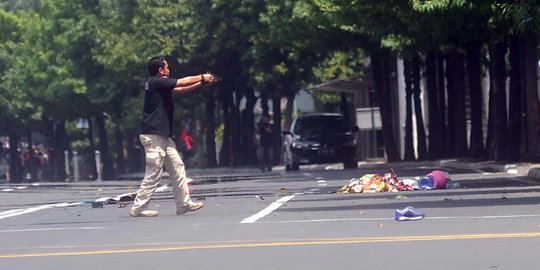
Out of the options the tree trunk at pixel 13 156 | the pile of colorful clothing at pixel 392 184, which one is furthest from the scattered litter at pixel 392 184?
the tree trunk at pixel 13 156

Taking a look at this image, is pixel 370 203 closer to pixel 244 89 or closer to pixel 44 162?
pixel 244 89

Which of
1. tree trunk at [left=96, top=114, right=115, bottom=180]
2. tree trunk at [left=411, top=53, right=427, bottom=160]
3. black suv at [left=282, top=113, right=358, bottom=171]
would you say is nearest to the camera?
tree trunk at [left=411, top=53, right=427, bottom=160]

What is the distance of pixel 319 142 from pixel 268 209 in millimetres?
24155

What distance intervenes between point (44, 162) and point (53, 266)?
198 feet

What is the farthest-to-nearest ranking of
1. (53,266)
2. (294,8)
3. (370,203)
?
1. (294,8)
2. (370,203)
3. (53,266)

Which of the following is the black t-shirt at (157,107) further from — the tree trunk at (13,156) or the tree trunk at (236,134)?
the tree trunk at (13,156)

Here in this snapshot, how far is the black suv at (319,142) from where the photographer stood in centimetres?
4203

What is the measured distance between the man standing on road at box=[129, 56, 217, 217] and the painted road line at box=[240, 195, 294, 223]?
1005 mm

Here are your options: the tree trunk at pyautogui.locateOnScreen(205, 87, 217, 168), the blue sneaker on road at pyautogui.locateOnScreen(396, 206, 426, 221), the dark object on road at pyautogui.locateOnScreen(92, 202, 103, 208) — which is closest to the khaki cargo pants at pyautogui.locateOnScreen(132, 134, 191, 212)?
the dark object on road at pyautogui.locateOnScreen(92, 202, 103, 208)

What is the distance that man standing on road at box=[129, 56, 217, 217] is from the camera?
17.2 m

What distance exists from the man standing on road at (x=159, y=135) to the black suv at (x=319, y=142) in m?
24.6

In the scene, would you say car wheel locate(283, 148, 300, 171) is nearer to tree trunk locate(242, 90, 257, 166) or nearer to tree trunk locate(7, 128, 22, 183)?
tree trunk locate(242, 90, 257, 166)

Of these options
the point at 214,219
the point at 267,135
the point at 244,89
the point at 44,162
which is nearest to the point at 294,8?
the point at 244,89

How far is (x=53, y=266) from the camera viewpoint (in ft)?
40.2
